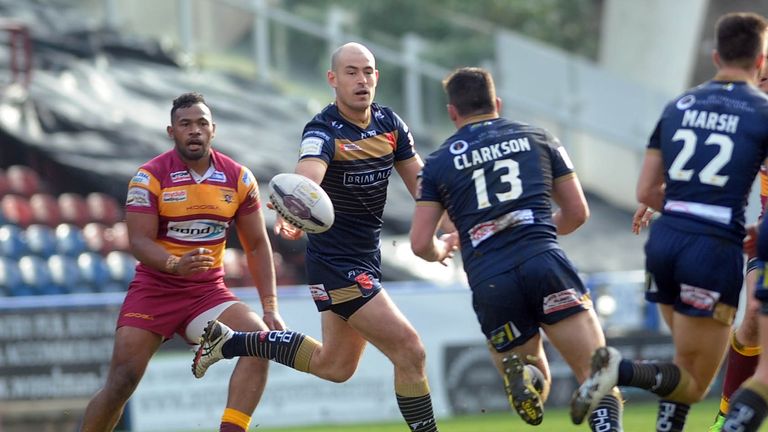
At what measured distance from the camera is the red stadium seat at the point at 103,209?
17734 mm

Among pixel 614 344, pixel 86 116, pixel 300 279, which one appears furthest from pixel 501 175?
pixel 86 116

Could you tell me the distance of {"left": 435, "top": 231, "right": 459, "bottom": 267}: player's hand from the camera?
7.18 metres

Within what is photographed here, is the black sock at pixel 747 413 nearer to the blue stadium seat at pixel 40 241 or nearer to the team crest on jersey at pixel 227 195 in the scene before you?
the team crest on jersey at pixel 227 195

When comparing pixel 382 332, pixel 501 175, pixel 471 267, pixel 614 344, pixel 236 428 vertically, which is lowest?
pixel 614 344

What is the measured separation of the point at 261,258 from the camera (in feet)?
26.8

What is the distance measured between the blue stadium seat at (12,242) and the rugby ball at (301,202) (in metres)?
10.7

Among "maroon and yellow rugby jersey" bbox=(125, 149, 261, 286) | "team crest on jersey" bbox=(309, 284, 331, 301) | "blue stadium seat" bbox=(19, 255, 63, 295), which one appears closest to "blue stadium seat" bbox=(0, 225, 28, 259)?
"blue stadium seat" bbox=(19, 255, 63, 295)

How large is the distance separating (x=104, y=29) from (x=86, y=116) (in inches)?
93.5

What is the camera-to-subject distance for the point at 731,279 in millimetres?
6320

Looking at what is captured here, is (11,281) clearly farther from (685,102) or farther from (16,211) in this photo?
(685,102)

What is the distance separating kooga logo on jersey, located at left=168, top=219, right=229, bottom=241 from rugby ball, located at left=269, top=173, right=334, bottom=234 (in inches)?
37.5

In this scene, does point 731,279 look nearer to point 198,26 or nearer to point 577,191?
point 577,191

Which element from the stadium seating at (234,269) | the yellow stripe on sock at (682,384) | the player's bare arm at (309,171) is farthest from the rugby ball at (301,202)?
the stadium seating at (234,269)

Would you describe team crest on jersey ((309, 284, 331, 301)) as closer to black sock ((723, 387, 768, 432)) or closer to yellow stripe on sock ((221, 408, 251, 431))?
yellow stripe on sock ((221, 408, 251, 431))
